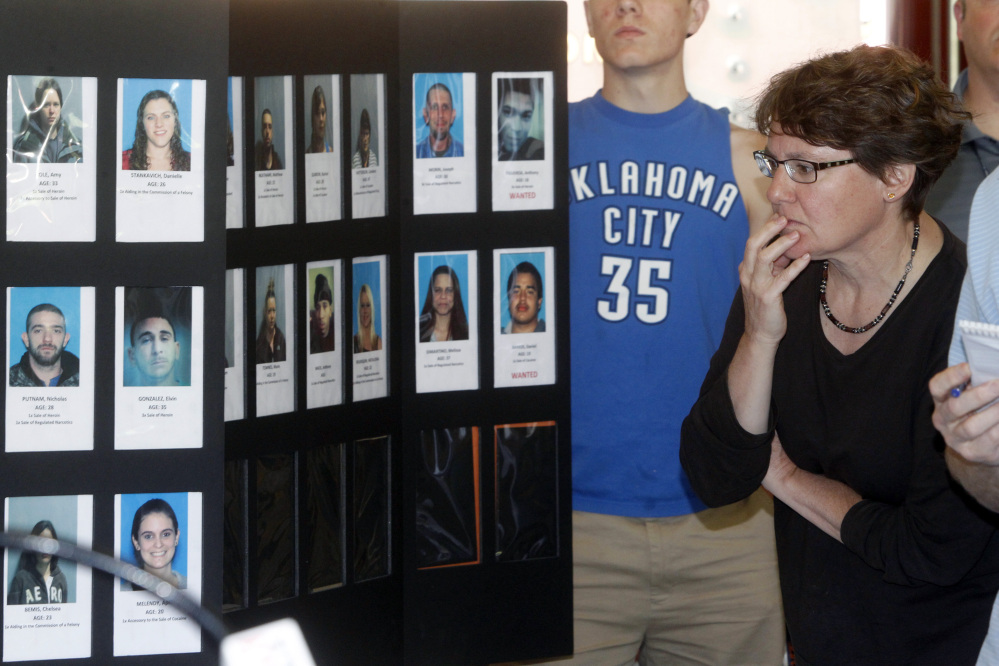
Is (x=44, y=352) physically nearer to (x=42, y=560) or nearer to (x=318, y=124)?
(x=42, y=560)

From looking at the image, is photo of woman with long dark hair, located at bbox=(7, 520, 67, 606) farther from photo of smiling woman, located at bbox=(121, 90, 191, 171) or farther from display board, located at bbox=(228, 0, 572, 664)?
photo of smiling woman, located at bbox=(121, 90, 191, 171)

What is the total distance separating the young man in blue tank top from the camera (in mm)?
2293

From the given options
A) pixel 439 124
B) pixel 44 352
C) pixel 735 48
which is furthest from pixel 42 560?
pixel 735 48

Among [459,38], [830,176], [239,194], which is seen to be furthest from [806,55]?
[239,194]

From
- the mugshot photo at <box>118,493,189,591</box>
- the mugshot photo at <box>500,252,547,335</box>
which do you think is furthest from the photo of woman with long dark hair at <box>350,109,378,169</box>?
the mugshot photo at <box>118,493,189,591</box>

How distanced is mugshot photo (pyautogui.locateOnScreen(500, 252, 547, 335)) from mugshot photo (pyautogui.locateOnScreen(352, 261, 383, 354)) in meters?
0.26

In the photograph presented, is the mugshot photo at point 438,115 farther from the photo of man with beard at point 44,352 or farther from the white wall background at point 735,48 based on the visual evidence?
the white wall background at point 735,48

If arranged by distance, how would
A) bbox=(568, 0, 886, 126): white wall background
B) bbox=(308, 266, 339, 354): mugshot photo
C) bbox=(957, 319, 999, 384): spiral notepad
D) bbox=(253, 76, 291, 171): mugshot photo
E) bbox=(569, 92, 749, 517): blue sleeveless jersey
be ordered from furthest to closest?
1. bbox=(568, 0, 886, 126): white wall background
2. bbox=(569, 92, 749, 517): blue sleeveless jersey
3. bbox=(308, 266, 339, 354): mugshot photo
4. bbox=(253, 76, 291, 171): mugshot photo
5. bbox=(957, 319, 999, 384): spiral notepad

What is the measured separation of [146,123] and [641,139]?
3.74 feet

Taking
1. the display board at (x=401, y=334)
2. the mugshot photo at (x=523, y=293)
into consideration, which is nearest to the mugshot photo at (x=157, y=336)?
the display board at (x=401, y=334)

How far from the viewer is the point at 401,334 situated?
6.91 ft

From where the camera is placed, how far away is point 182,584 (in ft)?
5.70

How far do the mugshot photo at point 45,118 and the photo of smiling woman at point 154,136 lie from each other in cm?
9

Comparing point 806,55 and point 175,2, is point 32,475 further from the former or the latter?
point 806,55
